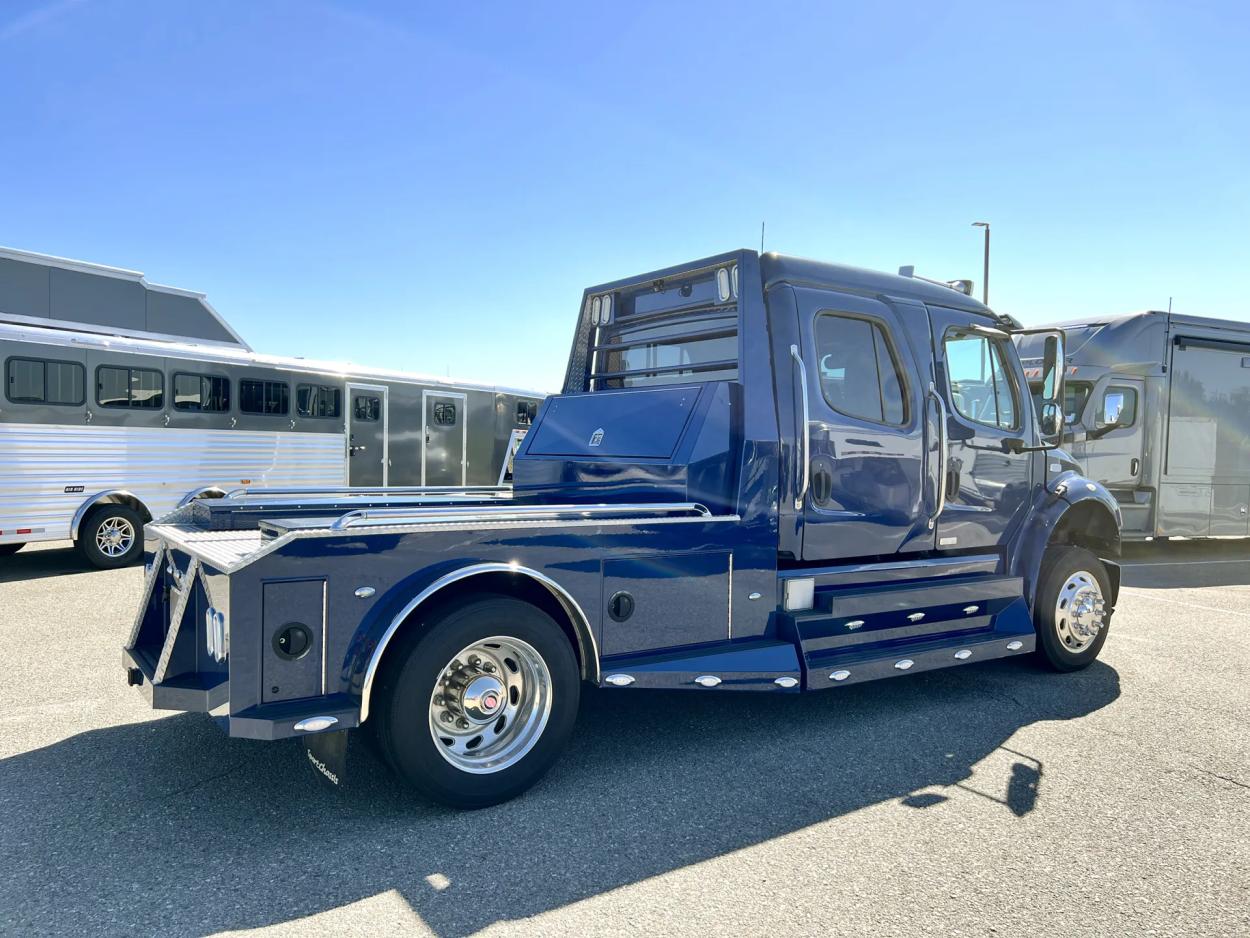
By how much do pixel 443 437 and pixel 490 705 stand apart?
1111 cm

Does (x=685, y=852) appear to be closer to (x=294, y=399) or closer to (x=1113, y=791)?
(x=1113, y=791)

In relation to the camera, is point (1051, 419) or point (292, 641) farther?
point (1051, 419)

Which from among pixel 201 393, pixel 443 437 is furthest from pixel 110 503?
pixel 443 437

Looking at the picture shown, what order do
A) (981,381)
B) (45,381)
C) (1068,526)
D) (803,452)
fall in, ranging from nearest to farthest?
(803,452), (981,381), (1068,526), (45,381)

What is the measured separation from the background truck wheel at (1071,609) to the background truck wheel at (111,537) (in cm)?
933

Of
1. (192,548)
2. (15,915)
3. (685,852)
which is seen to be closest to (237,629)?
(192,548)

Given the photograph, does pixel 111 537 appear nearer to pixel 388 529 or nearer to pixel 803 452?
pixel 388 529

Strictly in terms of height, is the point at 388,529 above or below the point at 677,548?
above

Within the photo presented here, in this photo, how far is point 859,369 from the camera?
16.0ft

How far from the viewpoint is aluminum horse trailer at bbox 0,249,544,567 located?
30.6ft

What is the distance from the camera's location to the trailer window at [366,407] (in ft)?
42.0

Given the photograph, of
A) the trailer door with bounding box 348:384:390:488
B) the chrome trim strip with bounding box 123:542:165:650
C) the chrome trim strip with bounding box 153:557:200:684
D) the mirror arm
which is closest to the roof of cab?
the mirror arm

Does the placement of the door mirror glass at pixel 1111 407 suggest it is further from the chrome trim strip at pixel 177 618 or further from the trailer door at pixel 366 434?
the trailer door at pixel 366 434

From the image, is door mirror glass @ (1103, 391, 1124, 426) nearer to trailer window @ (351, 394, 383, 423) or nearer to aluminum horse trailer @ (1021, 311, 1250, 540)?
aluminum horse trailer @ (1021, 311, 1250, 540)
